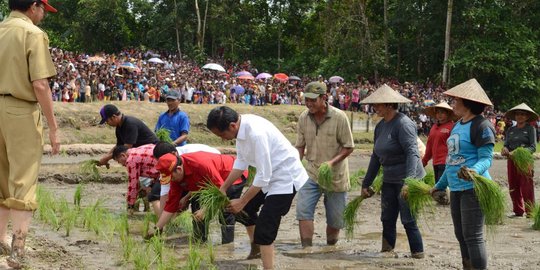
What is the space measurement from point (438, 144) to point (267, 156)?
209 inches

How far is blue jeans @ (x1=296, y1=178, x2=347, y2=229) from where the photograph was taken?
7.81 metres

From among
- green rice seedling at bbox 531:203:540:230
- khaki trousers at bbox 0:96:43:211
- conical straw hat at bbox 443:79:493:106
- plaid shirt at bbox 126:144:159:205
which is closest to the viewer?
khaki trousers at bbox 0:96:43:211

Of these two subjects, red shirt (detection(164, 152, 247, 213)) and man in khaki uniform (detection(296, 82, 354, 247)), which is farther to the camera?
man in khaki uniform (detection(296, 82, 354, 247))

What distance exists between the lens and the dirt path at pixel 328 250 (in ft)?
21.5

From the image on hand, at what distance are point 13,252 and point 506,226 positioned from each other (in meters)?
6.40

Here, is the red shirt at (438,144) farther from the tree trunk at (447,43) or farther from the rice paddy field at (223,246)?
the tree trunk at (447,43)

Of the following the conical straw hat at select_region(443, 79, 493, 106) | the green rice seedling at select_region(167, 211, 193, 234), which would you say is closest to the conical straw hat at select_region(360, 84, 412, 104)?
the conical straw hat at select_region(443, 79, 493, 106)

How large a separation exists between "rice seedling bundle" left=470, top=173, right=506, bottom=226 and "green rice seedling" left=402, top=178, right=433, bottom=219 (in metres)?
0.82

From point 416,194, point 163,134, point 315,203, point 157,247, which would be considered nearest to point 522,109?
point 315,203

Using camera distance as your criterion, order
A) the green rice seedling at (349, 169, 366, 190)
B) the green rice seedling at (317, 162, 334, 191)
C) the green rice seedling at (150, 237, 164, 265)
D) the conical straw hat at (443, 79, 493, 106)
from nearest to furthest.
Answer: the conical straw hat at (443, 79, 493, 106) < the green rice seedling at (150, 237, 164, 265) < the green rice seedling at (317, 162, 334, 191) < the green rice seedling at (349, 169, 366, 190)

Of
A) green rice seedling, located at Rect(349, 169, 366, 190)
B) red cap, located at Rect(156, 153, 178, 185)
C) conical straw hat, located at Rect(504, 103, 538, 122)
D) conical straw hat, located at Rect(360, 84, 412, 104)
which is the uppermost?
conical straw hat, located at Rect(360, 84, 412, 104)

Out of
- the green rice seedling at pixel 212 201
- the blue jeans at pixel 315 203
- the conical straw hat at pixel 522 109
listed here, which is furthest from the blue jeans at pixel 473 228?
the conical straw hat at pixel 522 109

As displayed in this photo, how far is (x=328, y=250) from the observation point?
7.75 m

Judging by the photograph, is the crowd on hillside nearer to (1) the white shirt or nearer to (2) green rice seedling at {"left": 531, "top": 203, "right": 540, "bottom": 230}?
(2) green rice seedling at {"left": 531, "top": 203, "right": 540, "bottom": 230}
